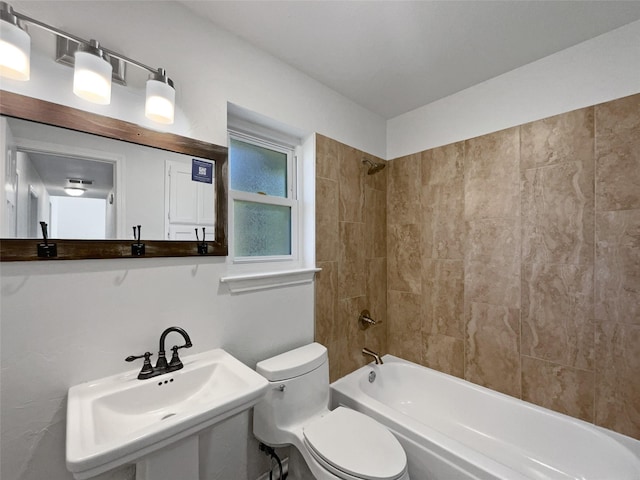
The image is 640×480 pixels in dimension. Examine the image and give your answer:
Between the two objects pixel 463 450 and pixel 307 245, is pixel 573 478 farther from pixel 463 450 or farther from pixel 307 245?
pixel 307 245

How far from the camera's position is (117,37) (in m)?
1.07

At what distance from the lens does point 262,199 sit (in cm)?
169

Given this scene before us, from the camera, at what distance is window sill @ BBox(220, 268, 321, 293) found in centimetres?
140

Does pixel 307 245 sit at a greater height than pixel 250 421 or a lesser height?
greater

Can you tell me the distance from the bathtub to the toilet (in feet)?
0.66

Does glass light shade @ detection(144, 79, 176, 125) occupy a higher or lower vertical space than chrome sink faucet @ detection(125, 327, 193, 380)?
higher

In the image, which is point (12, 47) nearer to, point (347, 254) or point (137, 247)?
point (137, 247)

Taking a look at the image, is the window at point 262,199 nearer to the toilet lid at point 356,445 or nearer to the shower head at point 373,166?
the shower head at point 373,166

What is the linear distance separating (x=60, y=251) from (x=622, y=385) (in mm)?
2663

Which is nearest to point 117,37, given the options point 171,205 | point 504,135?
point 171,205

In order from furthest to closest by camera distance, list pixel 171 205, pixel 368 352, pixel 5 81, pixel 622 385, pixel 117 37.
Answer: pixel 368 352, pixel 622 385, pixel 171 205, pixel 117 37, pixel 5 81

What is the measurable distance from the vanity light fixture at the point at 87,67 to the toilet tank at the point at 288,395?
1.35 metres

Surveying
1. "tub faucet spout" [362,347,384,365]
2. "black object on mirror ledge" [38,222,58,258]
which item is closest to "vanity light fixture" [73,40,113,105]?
"black object on mirror ledge" [38,222,58,258]

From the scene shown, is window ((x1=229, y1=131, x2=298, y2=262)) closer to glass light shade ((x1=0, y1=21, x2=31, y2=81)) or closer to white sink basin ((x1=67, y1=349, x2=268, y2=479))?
white sink basin ((x1=67, y1=349, x2=268, y2=479))
